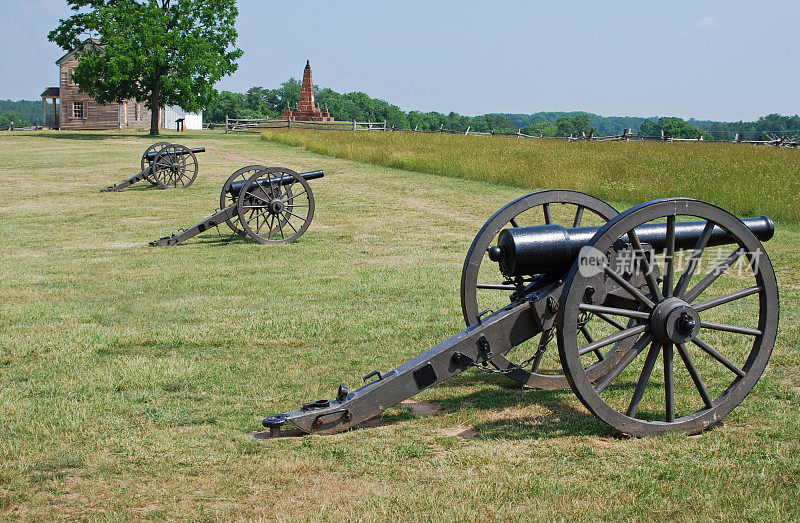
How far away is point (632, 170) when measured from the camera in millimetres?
19266

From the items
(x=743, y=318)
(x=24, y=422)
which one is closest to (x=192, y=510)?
(x=24, y=422)


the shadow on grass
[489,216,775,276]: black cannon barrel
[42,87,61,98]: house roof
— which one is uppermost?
[42,87,61,98]: house roof

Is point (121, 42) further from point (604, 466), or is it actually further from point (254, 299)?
point (604, 466)

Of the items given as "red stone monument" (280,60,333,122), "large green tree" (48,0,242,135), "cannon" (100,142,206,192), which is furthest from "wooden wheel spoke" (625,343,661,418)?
"red stone monument" (280,60,333,122)

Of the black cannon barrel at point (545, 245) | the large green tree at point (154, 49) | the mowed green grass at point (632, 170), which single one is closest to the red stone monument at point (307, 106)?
the large green tree at point (154, 49)

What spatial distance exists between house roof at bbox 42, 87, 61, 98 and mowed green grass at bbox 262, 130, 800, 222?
40.7 metres

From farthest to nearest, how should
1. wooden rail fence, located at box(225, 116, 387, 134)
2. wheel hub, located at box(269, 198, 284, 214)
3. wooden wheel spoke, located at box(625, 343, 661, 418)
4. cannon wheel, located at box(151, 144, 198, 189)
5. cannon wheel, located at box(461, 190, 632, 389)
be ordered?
wooden rail fence, located at box(225, 116, 387, 134) < cannon wheel, located at box(151, 144, 198, 189) < wheel hub, located at box(269, 198, 284, 214) < cannon wheel, located at box(461, 190, 632, 389) < wooden wheel spoke, located at box(625, 343, 661, 418)

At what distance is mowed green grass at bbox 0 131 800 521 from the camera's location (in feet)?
11.8

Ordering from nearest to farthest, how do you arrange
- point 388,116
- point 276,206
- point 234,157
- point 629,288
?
point 629,288 → point 276,206 → point 234,157 → point 388,116

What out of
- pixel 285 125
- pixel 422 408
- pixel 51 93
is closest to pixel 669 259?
pixel 422 408

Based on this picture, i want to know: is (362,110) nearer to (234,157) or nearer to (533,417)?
(234,157)

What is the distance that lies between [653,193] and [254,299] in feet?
36.3

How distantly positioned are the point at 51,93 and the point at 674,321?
67.7 meters

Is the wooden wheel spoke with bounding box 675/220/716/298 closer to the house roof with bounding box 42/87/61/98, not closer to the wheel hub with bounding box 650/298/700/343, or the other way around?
the wheel hub with bounding box 650/298/700/343
